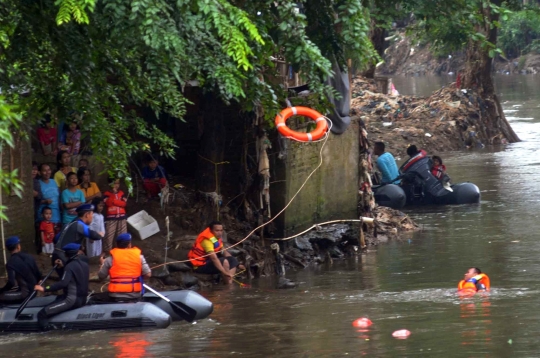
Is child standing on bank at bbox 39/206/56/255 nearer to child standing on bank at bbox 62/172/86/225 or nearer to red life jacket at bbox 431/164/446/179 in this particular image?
child standing on bank at bbox 62/172/86/225

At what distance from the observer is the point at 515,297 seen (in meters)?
13.6

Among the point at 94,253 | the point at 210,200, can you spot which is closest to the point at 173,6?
the point at 94,253

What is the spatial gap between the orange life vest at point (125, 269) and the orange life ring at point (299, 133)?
325cm

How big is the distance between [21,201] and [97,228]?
3.84 feet

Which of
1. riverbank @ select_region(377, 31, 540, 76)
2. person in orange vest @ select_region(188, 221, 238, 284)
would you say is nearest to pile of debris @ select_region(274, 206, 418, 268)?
person in orange vest @ select_region(188, 221, 238, 284)

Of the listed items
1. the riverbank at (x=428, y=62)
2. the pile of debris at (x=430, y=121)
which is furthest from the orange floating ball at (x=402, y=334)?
the riverbank at (x=428, y=62)

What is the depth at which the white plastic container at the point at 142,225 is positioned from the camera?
15.8m

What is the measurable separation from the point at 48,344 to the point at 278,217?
6139mm

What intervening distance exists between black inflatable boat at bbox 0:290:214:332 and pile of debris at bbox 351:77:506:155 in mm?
19681

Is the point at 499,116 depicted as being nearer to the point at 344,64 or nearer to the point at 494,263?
the point at 494,263

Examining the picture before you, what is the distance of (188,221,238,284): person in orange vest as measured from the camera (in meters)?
15.1

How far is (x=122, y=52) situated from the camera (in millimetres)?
10250

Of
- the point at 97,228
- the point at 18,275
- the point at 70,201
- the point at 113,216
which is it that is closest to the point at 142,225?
the point at 113,216

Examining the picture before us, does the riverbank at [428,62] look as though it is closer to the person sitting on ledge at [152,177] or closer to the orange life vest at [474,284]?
the person sitting on ledge at [152,177]
